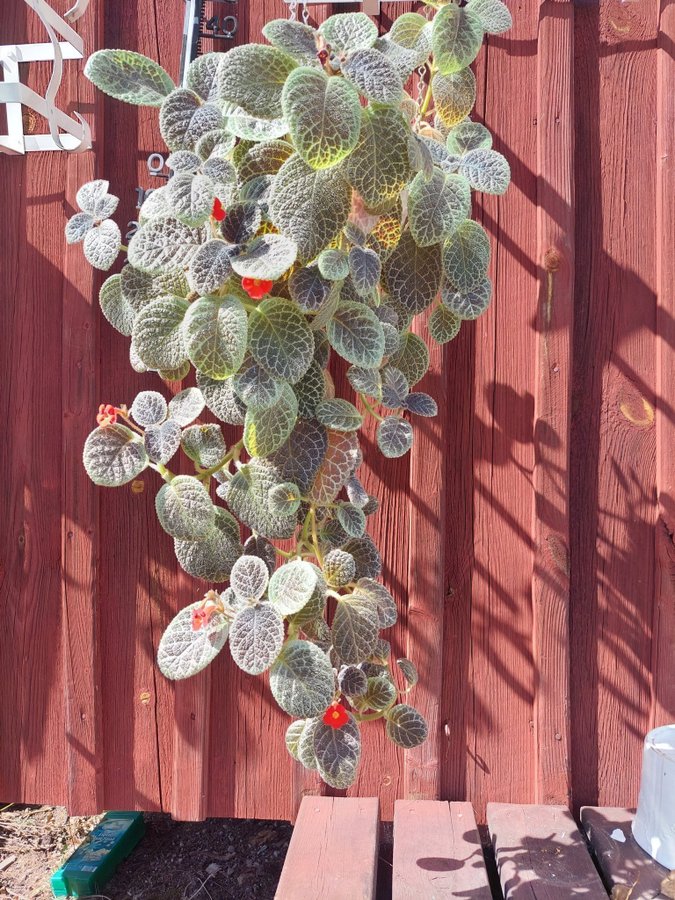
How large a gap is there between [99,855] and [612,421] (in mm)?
1496

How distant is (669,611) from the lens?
154 cm

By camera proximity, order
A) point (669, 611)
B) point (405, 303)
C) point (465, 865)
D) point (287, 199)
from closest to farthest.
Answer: point (287, 199)
point (405, 303)
point (465, 865)
point (669, 611)

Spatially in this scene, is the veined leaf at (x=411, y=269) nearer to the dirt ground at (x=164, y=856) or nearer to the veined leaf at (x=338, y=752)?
the veined leaf at (x=338, y=752)

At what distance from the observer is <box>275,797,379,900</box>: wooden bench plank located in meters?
1.25

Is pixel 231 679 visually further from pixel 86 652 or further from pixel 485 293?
pixel 485 293

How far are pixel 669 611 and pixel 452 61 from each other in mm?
1192

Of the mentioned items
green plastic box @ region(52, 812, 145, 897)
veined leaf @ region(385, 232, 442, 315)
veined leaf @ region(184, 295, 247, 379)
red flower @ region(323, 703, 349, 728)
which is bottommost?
green plastic box @ region(52, 812, 145, 897)

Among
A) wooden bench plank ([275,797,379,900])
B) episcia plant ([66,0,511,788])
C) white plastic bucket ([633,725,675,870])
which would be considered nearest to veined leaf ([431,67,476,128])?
episcia plant ([66,0,511,788])

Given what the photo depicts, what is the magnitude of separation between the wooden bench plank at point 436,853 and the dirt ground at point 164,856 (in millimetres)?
399

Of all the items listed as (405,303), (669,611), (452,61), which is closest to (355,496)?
(405,303)

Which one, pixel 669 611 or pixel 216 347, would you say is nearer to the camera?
pixel 216 347

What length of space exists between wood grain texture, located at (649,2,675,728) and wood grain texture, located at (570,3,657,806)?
2cm

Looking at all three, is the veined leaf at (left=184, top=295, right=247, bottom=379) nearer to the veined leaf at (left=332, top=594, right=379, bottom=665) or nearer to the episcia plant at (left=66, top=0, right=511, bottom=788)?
the episcia plant at (left=66, top=0, right=511, bottom=788)

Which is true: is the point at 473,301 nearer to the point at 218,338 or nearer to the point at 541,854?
the point at 218,338
